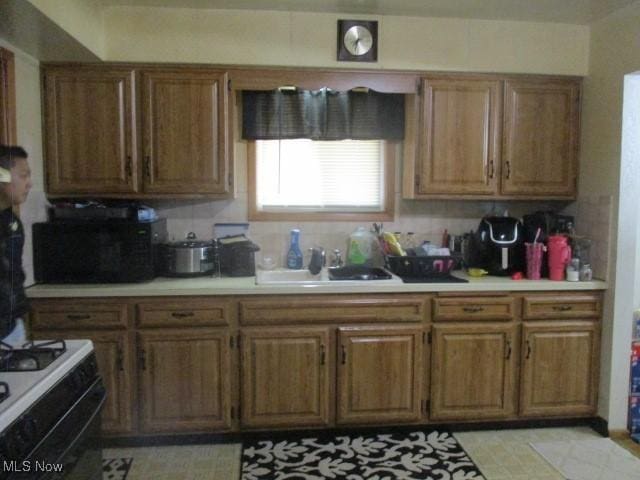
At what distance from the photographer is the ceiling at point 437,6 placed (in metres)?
2.60

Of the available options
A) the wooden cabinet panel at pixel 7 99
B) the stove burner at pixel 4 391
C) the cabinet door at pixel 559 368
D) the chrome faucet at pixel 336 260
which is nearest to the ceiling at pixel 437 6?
the wooden cabinet panel at pixel 7 99

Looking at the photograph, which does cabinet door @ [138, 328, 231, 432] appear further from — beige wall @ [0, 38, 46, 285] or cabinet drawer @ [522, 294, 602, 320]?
cabinet drawer @ [522, 294, 602, 320]

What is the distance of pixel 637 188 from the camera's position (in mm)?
2680

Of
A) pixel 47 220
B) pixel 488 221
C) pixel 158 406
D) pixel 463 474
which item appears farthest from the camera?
pixel 488 221

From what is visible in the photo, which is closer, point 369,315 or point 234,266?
point 369,315

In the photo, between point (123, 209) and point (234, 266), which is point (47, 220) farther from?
point (234, 266)

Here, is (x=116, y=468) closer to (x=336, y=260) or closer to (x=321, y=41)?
(x=336, y=260)

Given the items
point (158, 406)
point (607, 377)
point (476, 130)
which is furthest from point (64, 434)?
point (607, 377)

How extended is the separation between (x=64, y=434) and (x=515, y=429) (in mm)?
2423

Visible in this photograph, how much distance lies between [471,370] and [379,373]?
516 millimetres

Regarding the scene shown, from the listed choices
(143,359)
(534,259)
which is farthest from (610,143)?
(143,359)

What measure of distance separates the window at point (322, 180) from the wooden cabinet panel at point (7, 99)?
1312mm

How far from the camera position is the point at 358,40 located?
2754 mm

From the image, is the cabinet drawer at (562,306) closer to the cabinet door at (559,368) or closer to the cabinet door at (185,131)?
the cabinet door at (559,368)
